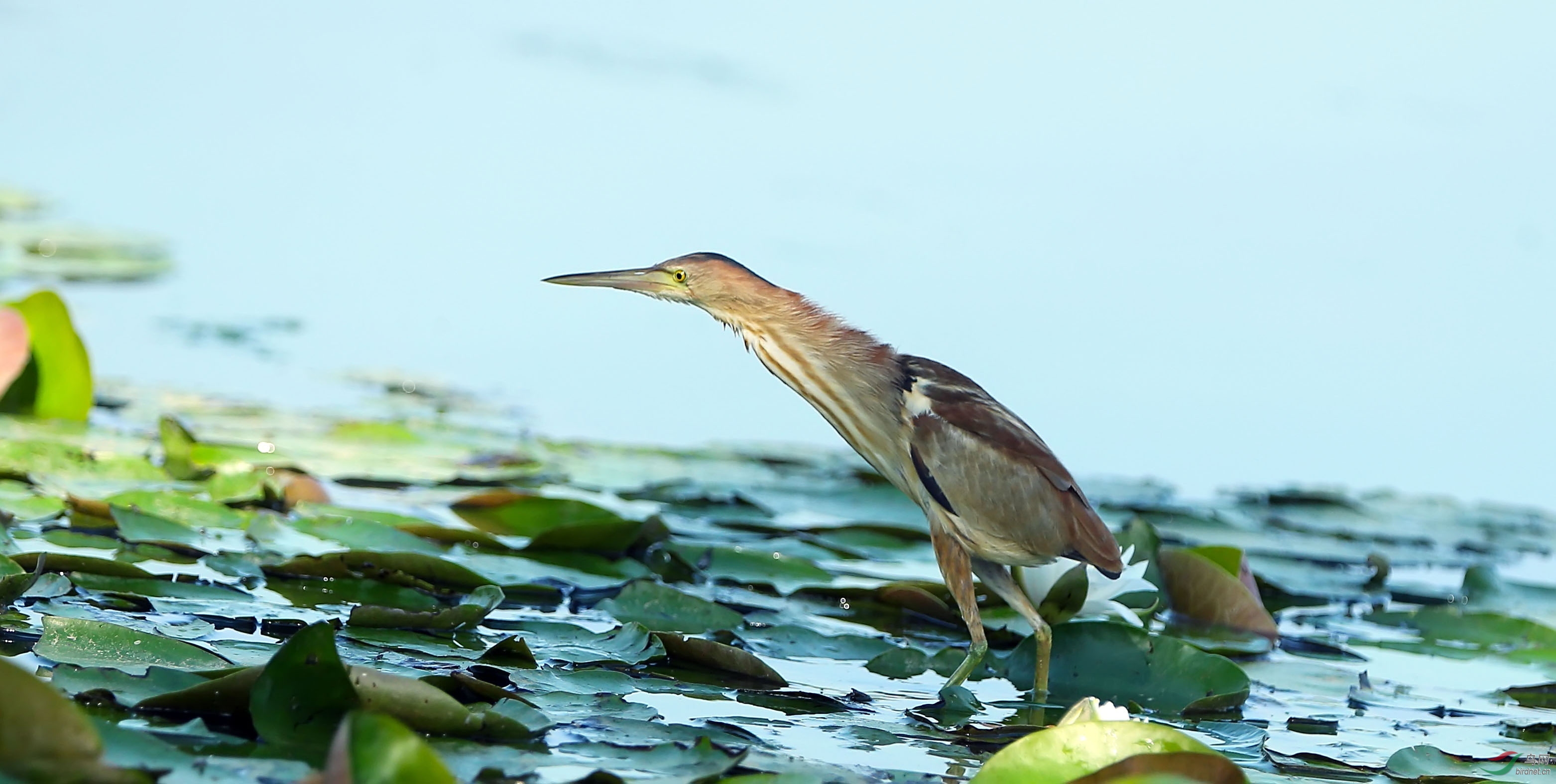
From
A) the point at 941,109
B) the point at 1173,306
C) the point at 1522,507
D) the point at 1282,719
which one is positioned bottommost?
the point at 1282,719

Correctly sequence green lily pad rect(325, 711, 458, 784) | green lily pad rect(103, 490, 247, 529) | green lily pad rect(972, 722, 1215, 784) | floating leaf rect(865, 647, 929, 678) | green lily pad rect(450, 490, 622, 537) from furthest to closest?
1. green lily pad rect(450, 490, 622, 537)
2. green lily pad rect(103, 490, 247, 529)
3. floating leaf rect(865, 647, 929, 678)
4. green lily pad rect(972, 722, 1215, 784)
5. green lily pad rect(325, 711, 458, 784)

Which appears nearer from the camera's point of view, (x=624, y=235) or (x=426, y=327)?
(x=426, y=327)

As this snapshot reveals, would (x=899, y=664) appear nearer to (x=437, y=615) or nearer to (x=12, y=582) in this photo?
(x=437, y=615)

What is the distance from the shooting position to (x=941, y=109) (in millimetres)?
12523

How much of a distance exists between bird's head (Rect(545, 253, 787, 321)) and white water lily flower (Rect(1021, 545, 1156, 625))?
873 mm

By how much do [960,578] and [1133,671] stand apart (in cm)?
43

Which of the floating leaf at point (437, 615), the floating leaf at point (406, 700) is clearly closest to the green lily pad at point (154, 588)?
the floating leaf at point (437, 615)

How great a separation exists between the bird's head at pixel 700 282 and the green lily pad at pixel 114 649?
1297mm

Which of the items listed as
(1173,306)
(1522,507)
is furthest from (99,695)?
(1173,306)

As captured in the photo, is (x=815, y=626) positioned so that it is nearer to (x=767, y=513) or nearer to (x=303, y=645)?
(x=767, y=513)

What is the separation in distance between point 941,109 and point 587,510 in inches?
343

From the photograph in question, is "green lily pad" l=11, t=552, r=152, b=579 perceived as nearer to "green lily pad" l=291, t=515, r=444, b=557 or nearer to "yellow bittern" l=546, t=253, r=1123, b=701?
"green lily pad" l=291, t=515, r=444, b=557

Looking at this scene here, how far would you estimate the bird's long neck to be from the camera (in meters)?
3.66

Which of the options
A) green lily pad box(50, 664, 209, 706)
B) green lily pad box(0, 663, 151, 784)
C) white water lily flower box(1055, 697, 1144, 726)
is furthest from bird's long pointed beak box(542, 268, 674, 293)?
green lily pad box(0, 663, 151, 784)
